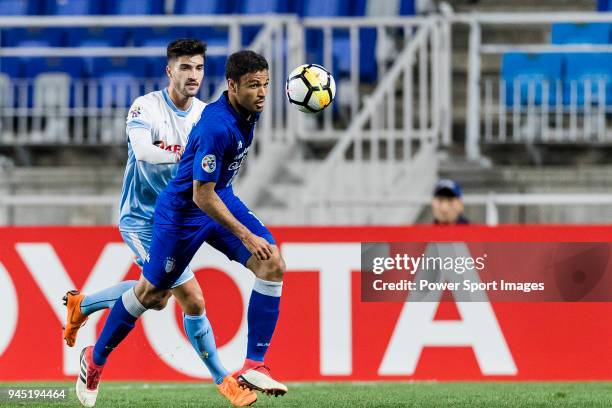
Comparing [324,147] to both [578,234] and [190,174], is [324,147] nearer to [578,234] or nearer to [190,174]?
[578,234]

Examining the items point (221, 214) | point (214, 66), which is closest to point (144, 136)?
point (221, 214)

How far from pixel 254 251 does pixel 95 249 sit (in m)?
2.90

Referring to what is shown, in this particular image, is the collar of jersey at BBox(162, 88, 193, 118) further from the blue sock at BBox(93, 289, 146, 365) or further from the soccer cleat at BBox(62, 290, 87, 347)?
the soccer cleat at BBox(62, 290, 87, 347)

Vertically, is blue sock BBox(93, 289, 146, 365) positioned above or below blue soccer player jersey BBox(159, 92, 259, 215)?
below

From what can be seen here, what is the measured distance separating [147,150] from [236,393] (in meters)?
1.54

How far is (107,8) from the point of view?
51.9 feet

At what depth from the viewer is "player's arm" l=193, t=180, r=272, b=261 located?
25.0 feet

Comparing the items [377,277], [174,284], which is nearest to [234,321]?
[377,277]

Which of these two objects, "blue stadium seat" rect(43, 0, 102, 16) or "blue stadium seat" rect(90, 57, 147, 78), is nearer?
"blue stadium seat" rect(90, 57, 147, 78)

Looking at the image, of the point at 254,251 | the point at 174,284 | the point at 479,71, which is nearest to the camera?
the point at 254,251

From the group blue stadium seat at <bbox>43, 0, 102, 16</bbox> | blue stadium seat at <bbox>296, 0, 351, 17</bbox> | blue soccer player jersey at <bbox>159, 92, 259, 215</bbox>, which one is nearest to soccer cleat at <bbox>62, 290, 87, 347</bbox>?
blue soccer player jersey at <bbox>159, 92, 259, 215</bbox>

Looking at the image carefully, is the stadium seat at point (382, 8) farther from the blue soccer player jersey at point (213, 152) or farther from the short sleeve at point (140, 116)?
the blue soccer player jersey at point (213, 152)

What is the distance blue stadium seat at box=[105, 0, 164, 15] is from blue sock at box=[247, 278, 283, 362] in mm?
8280

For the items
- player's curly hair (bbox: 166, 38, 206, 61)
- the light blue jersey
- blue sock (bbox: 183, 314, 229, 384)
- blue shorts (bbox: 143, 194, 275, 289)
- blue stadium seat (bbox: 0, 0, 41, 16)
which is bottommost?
blue sock (bbox: 183, 314, 229, 384)
